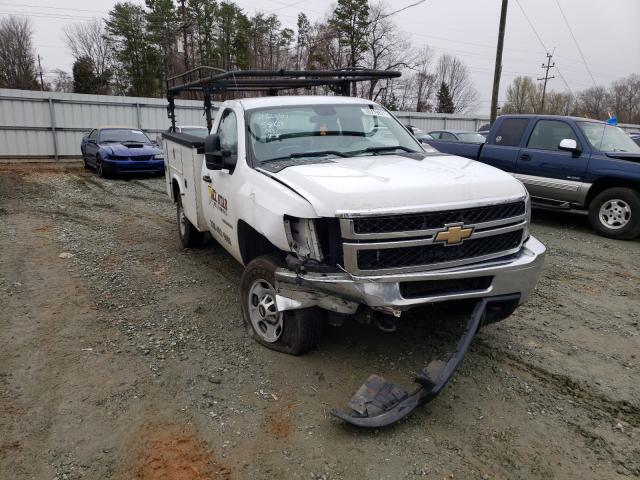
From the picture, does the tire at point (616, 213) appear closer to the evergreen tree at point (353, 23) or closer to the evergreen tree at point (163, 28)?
the evergreen tree at point (353, 23)

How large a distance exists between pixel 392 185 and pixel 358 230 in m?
0.44

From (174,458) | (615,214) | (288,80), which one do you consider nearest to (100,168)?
(288,80)

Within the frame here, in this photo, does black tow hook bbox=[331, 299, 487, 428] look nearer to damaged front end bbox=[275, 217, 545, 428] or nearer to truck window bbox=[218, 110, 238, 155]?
damaged front end bbox=[275, 217, 545, 428]

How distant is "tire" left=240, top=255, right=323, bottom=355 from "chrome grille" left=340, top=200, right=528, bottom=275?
0.74 m

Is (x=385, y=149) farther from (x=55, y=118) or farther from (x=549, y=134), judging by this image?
(x=55, y=118)

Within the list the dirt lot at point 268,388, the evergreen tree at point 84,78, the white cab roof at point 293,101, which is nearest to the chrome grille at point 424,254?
the dirt lot at point 268,388

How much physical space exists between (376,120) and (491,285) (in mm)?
2296

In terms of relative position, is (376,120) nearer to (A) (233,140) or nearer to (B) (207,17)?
(A) (233,140)

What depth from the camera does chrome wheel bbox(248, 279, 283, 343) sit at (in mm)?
3877

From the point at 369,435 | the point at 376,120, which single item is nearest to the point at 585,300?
the point at 376,120

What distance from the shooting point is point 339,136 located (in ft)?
14.9

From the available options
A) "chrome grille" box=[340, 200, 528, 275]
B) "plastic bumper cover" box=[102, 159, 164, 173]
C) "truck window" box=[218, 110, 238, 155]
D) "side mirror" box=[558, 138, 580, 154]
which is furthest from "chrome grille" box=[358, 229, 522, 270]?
"plastic bumper cover" box=[102, 159, 164, 173]

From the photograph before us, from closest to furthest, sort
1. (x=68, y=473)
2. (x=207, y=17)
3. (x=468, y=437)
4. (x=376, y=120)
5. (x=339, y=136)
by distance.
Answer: (x=68, y=473) < (x=468, y=437) < (x=339, y=136) < (x=376, y=120) < (x=207, y=17)

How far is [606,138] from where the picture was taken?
8484 millimetres
